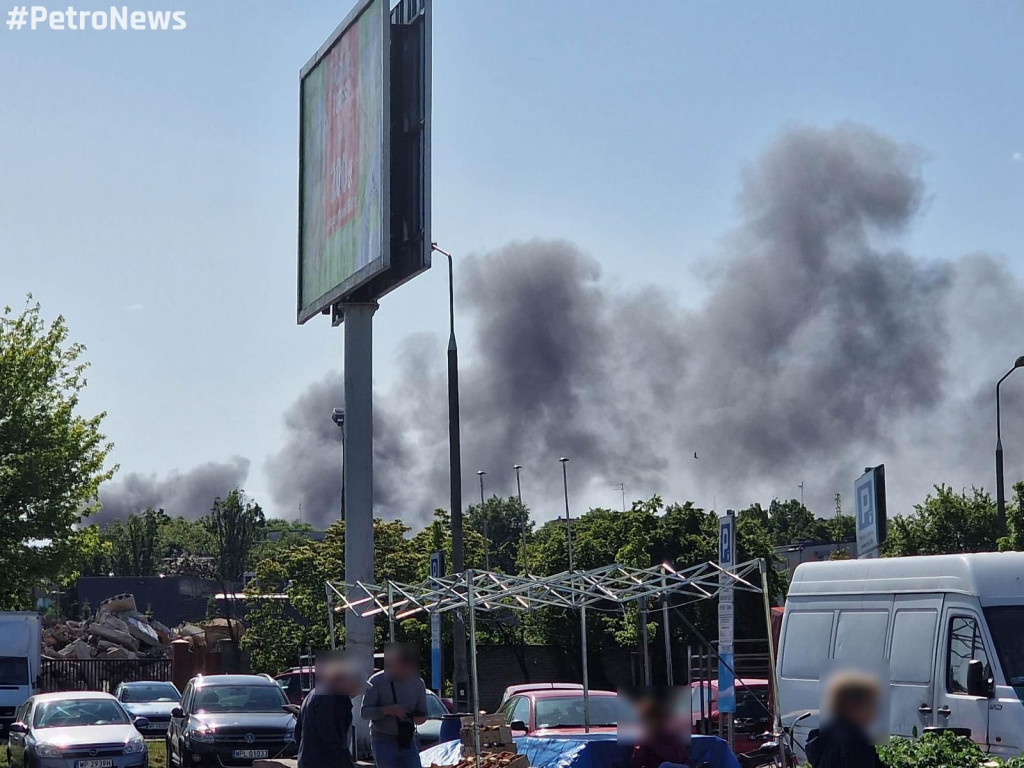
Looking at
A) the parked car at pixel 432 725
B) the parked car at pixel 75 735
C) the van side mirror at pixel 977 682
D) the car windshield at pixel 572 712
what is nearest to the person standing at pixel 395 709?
the car windshield at pixel 572 712

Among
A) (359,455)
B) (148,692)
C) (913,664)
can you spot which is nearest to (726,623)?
(913,664)

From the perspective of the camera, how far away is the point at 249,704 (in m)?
22.7

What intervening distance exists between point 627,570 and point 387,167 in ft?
26.4

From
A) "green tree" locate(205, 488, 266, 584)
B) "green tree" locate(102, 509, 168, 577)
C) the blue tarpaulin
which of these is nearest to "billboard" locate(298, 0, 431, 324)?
the blue tarpaulin

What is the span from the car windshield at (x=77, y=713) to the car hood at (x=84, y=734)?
23 centimetres

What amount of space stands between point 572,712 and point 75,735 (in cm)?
850

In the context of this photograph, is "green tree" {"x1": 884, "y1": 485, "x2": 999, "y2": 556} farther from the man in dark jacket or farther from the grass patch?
the man in dark jacket

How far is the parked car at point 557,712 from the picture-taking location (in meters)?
17.0

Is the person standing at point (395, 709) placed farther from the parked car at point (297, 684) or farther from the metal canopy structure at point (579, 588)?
the parked car at point (297, 684)

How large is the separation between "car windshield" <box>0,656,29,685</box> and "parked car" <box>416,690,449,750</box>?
996cm

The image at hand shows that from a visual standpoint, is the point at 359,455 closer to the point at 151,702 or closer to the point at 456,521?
the point at 456,521

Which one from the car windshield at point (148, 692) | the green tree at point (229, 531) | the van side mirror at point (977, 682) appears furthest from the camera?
the green tree at point (229, 531)

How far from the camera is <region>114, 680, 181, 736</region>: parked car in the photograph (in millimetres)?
30641

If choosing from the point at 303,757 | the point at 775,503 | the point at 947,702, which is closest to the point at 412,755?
the point at 303,757
